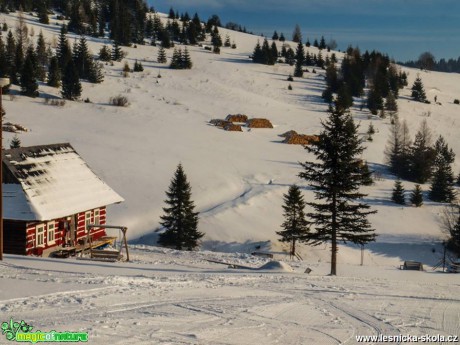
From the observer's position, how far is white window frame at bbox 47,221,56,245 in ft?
77.6

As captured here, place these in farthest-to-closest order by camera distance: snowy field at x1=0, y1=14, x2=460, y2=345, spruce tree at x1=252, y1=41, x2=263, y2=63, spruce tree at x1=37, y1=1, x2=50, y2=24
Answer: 1. spruce tree at x1=252, y1=41, x2=263, y2=63
2. spruce tree at x1=37, y1=1, x2=50, y2=24
3. snowy field at x1=0, y1=14, x2=460, y2=345

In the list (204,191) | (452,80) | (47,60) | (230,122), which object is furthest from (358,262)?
(452,80)

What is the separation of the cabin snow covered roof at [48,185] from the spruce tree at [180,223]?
5.64 meters

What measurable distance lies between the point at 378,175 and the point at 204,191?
66.0 feet

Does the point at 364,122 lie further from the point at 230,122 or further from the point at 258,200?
the point at 258,200

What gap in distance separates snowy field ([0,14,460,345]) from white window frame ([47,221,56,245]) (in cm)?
394

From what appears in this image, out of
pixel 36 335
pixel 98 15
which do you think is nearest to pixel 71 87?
pixel 36 335

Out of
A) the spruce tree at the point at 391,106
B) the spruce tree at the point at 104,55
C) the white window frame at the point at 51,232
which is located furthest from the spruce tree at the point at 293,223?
the spruce tree at the point at 104,55

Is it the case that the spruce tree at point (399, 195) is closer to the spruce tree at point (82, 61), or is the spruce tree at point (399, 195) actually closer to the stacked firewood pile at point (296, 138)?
the stacked firewood pile at point (296, 138)

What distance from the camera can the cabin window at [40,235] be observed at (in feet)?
74.6

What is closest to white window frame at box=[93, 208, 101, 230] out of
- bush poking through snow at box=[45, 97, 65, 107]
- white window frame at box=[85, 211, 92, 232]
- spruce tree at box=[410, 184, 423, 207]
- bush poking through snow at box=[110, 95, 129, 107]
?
white window frame at box=[85, 211, 92, 232]

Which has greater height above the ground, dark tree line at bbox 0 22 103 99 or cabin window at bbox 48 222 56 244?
dark tree line at bbox 0 22 103 99

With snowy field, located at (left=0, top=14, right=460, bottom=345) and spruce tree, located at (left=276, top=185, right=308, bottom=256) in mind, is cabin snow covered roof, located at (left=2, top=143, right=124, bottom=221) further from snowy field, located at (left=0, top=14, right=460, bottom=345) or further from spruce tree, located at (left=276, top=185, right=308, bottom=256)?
spruce tree, located at (left=276, top=185, right=308, bottom=256)

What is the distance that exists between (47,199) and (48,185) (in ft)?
3.24
